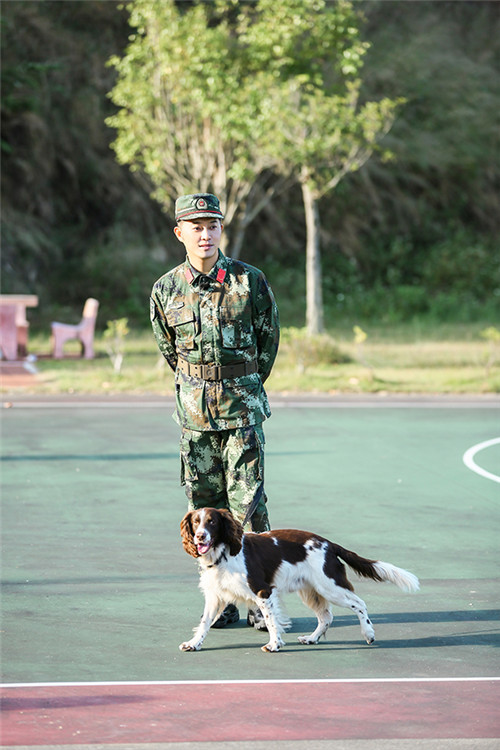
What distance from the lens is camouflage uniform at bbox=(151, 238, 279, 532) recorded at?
668 centimetres

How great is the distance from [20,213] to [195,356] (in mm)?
29634

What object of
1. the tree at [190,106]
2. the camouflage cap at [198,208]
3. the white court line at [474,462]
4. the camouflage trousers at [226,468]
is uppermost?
the tree at [190,106]

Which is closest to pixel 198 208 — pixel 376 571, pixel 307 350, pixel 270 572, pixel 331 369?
pixel 270 572

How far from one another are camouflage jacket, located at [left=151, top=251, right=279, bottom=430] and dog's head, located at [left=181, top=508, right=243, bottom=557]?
61 cm

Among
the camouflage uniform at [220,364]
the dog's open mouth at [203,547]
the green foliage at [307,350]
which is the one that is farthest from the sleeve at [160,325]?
the green foliage at [307,350]

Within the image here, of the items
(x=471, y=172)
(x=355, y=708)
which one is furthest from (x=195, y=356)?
(x=471, y=172)

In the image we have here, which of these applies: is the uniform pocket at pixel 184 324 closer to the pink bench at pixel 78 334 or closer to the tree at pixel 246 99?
the tree at pixel 246 99

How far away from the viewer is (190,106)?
2473 centimetres

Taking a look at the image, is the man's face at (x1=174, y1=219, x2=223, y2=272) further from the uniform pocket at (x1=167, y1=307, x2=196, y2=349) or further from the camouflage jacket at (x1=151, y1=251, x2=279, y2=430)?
the uniform pocket at (x1=167, y1=307, x2=196, y2=349)

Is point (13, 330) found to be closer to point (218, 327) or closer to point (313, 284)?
point (313, 284)

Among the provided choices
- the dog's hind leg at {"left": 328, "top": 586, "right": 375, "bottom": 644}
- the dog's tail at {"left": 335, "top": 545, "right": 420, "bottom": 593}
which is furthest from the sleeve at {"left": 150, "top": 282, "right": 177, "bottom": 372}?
the dog's hind leg at {"left": 328, "top": 586, "right": 375, "bottom": 644}

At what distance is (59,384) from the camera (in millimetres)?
20406

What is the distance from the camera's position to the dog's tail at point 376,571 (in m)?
6.67

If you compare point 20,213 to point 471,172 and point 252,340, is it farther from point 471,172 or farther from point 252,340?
point 252,340
